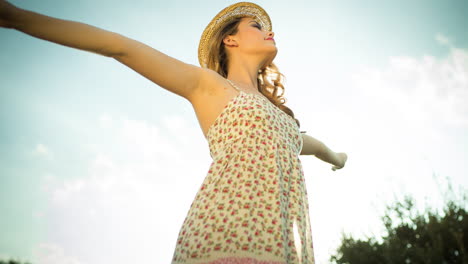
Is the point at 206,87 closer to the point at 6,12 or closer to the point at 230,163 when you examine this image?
the point at 230,163

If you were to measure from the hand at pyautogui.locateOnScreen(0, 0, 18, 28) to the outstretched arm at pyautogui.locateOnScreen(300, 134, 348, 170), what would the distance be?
1.99 metres

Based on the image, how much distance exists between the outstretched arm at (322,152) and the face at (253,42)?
0.79m

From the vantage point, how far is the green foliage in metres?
5.33

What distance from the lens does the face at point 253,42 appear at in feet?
8.02

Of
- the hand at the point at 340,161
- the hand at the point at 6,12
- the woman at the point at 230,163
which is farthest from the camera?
the hand at the point at 340,161

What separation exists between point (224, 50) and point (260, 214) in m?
1.86

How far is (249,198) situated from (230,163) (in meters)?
0.22

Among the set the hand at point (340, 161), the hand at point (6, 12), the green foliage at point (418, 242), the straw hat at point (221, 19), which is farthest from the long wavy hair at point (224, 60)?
the green foliage at point (418, 242)

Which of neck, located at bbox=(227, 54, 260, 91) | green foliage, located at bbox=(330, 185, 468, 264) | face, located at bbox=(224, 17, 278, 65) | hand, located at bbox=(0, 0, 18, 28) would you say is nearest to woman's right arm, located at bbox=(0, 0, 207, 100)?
hand, located at bbox=(0, 0, 18, 28)

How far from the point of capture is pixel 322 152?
2533 mm

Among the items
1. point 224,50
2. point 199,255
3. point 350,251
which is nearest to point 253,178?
point 199,255

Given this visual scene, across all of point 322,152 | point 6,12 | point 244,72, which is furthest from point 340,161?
point 6,12

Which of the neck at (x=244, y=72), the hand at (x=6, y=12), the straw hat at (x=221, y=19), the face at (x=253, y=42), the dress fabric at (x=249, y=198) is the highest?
the straw hat at (x=221, y=19)

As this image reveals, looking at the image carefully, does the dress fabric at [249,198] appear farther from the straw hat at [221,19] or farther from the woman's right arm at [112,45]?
the straw hat at [221,19]
